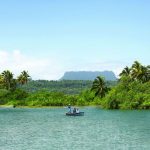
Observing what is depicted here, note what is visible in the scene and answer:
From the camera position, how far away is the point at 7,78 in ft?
603

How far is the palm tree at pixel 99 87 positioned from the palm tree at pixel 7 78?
119ft

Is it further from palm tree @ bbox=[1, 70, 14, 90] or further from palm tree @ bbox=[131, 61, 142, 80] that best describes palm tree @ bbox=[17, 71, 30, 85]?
palm tree @ bbox=[131, 61, 142, 80]

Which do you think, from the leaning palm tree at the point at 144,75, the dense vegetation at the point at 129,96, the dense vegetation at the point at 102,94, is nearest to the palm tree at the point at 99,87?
the dense vegetation at the point at 102,94

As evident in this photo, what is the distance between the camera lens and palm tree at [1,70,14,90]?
596ft

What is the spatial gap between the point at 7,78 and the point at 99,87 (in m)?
39.9

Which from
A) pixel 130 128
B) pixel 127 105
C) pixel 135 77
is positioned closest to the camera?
pixel 130 128

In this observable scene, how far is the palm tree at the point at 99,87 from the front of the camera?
162 m

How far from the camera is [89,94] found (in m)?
174

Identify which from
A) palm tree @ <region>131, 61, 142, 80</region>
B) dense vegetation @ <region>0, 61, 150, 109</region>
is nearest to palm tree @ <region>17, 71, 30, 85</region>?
dense vegetation @ <region>0, 61, 150, 109</region>

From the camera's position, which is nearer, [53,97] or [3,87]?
[53,97]

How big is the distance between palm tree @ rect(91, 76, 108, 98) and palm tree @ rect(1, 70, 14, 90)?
36.3 m

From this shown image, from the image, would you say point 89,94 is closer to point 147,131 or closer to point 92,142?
point 147,131

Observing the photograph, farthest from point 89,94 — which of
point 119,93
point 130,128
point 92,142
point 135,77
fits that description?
point 92,142

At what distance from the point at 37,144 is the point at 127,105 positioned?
3087 inches
